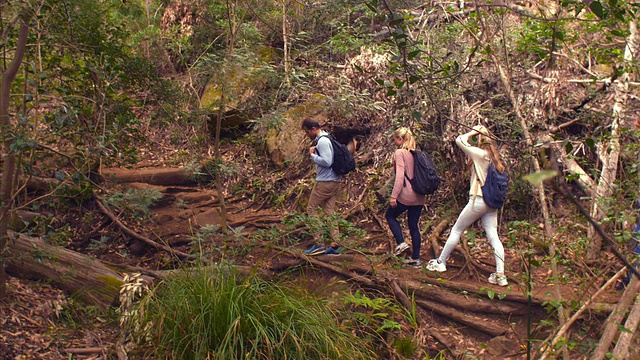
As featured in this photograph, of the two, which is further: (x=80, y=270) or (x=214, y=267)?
(x=80, y=270)

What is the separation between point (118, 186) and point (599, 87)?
755cm

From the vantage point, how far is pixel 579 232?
7207 millimetres

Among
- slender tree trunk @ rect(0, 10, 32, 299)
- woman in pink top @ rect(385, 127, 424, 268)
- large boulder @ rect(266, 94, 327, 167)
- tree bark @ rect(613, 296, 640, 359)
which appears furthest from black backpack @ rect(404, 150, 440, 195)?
Result: slender tree trunk @ rect(0, 10, 32, 299)

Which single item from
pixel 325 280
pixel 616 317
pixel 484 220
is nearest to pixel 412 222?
pixel 484 220

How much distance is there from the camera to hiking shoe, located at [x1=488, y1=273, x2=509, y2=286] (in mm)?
7738

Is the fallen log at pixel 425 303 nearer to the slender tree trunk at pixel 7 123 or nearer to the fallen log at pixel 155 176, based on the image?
the slender tree trunk at pixel 7 123

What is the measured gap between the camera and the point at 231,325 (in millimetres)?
5531

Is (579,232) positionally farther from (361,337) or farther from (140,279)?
(140,279)

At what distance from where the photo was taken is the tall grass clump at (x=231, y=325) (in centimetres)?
562

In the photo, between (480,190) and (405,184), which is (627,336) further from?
(405,184)

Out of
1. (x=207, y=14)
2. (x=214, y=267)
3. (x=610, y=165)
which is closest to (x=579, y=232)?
(x=610, y=165)

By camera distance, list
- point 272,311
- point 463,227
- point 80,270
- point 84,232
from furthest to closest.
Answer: point 84,232, point 463,227, point 80,270, point 272,311

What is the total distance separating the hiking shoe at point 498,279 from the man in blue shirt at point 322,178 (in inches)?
80.5

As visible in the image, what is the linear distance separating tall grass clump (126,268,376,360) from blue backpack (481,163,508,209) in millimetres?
2400
